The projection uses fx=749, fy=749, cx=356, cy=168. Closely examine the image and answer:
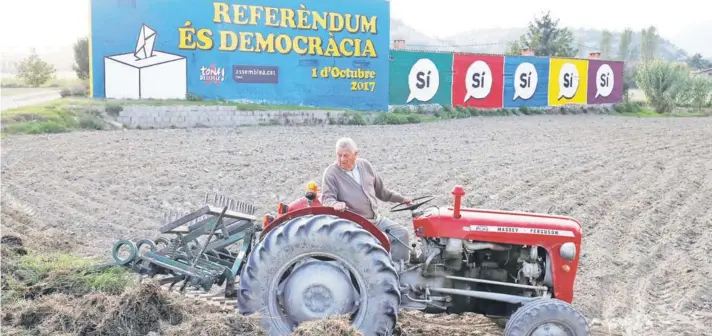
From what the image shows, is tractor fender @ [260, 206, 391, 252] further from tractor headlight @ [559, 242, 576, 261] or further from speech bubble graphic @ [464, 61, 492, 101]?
speech bubble graphic @ [464, 61, 492, 101]

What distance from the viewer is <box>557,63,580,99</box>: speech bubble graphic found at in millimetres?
32656

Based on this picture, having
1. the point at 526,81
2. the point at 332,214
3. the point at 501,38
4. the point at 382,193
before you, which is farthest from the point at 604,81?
the point at 501,38

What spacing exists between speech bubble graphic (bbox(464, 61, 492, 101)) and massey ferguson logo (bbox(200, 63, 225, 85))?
10340mm

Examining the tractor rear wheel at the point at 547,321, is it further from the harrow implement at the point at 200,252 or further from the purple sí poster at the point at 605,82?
the purple sí poster at the point at 605,82

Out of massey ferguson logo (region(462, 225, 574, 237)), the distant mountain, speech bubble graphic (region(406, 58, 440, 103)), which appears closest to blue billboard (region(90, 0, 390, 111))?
speech bubble graphic (region(406, 58, 440, 103))

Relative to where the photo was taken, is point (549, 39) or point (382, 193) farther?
point (549, 39)

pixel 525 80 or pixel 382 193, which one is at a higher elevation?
pixel 525 80

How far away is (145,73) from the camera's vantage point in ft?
68.4

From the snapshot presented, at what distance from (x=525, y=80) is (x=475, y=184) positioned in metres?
20.6

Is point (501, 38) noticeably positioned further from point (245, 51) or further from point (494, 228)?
point (494, 228)

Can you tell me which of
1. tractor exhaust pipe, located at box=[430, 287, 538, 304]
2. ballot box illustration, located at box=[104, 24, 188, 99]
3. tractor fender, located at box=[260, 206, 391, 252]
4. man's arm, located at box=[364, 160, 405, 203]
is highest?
ballot box illustration, located at box=[104, 24, 188, 99]

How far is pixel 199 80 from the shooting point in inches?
857

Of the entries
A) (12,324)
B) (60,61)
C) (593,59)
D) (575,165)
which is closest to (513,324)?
(12,324)

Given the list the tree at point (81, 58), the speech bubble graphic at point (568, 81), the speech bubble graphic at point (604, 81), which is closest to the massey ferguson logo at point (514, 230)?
the tree at point (81, 58)
